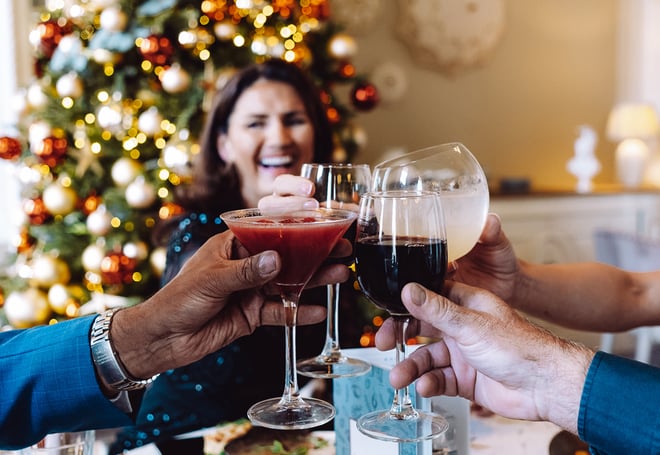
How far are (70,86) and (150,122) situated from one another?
1.26ft

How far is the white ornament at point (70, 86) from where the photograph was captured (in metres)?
2.85

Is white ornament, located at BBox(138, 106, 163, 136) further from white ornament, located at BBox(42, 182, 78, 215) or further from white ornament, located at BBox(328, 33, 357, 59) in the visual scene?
white ornament, located at BBox(328, 33, 357, 59)

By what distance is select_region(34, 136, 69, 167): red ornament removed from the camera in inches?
113

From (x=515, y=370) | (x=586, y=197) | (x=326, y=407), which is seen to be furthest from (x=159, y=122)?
(x=586, y=197)

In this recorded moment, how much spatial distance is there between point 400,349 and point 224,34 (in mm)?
2185

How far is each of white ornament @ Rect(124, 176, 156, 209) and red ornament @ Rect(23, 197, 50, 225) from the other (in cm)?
45

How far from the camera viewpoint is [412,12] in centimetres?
443

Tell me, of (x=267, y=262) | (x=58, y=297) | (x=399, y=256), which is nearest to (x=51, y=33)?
(x=58, y=297)

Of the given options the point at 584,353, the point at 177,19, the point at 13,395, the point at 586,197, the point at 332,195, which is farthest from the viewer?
the point at 586,197

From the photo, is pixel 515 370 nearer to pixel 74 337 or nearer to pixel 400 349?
pixel 400 349

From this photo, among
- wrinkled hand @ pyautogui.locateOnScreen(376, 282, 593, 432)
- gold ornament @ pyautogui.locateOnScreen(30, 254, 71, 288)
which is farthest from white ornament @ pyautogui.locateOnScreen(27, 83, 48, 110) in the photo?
wrinkled hand @ pyautogui.locateOnScreen(376, 282, 593, 432)

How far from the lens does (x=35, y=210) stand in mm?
2965

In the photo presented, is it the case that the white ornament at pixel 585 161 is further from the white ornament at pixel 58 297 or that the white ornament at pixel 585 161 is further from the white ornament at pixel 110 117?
the white ornament at pixel 58 297

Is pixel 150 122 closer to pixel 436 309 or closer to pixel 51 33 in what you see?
pixel 51 33
